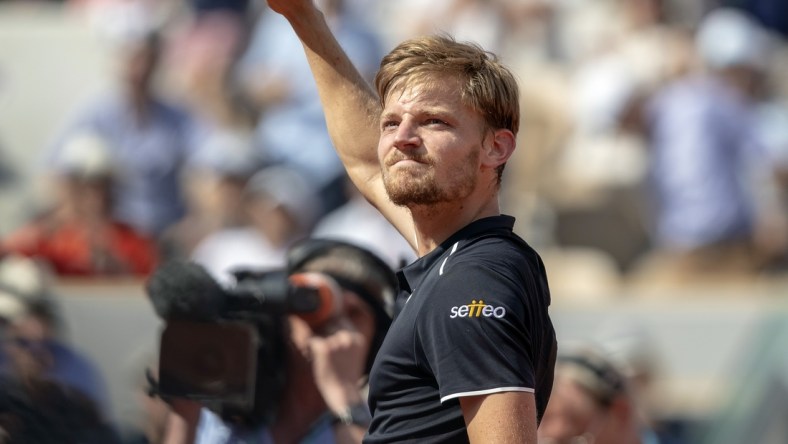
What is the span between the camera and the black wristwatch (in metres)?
3.89

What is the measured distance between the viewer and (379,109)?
3605 mm

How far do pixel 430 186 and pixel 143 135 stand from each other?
7.53 m

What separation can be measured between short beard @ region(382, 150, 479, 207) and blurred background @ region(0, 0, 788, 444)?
4523mm

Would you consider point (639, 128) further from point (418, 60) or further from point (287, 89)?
point (418, 60)

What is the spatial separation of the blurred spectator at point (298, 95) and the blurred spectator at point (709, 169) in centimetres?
209

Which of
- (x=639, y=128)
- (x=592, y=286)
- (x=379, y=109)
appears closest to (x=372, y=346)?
(x=379, y=109)

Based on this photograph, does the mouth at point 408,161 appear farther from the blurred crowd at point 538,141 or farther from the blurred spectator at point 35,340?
the blurred crowd at point 538,141

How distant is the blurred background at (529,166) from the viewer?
27.7 ft

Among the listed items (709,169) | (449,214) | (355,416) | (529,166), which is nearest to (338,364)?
(355,416)

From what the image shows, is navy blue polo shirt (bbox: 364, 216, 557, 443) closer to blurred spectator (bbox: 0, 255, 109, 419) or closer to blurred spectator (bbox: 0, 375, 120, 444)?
blurred spectator (bbox: 0, 375, 120, 444)

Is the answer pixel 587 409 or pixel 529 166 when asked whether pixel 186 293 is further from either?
pixel 529 166

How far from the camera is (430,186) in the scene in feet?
9.64

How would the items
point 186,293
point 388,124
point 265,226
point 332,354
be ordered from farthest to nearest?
point 265,226
point 332,354
point 186,293
point 388,124

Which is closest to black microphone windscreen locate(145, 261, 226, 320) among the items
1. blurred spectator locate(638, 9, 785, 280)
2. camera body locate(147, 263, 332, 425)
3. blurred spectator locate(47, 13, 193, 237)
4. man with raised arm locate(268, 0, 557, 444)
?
camera body locate(147, 263, 332, 425)
